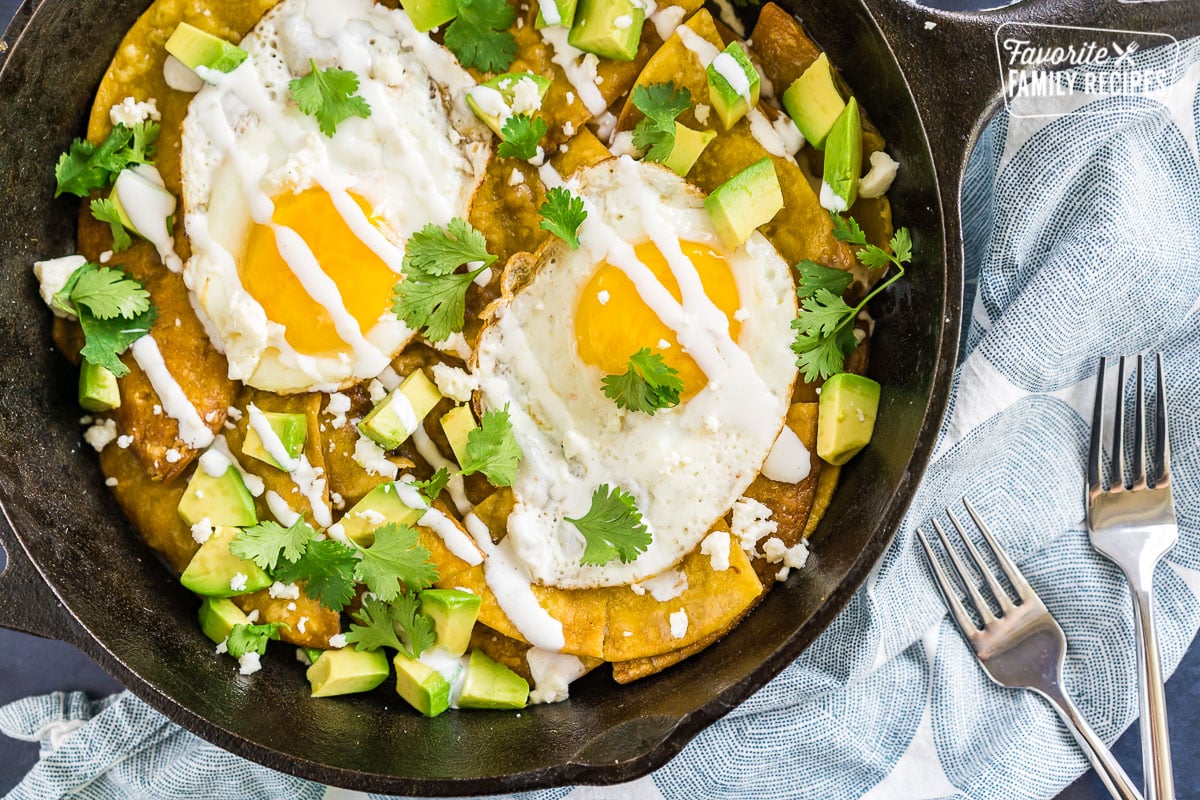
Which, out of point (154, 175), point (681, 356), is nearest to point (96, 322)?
point (154, 175)

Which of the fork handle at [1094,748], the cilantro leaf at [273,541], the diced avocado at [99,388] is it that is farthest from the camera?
the fork handle at [1094,748]

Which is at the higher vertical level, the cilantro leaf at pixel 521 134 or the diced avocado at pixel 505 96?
the diced avocado at pixel 505 96

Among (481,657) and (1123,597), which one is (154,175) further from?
(1123,597)

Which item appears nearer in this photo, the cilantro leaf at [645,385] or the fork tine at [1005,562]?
the cilantro leaf at [645,385]

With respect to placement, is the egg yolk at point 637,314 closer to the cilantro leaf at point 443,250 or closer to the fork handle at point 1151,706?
the cilantro leaf at point 443,250

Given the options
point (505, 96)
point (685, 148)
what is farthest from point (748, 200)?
point (505, 96)

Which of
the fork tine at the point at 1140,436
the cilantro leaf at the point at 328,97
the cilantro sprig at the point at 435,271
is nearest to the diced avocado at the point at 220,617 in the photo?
the cilantro sprig at the point at 435,271
